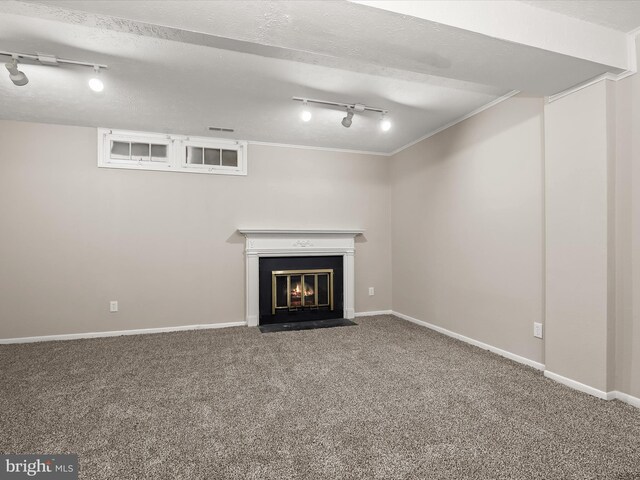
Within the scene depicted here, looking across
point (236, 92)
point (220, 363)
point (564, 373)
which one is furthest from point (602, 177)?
point (220, 363)

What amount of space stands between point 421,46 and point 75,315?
4347 millimetres

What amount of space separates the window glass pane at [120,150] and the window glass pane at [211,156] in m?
0.89

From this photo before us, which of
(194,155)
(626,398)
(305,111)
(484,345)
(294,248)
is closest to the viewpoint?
(626,398)

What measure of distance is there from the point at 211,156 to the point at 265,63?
6.83 ft

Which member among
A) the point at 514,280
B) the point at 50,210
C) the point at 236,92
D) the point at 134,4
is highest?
the point at 236,92

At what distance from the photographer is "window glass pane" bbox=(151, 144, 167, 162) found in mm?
4027

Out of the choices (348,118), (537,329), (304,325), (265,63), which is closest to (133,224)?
(304,325)

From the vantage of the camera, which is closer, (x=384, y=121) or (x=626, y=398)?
(x=626, y=398)

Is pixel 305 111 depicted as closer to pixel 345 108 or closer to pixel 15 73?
pixel 345 108

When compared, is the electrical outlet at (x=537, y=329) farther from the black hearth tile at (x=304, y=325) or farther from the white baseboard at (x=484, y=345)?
the black hearth tile at (x=304, y=325)

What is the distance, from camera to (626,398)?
2166mm

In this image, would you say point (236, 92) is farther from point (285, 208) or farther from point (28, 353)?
point (28, 353)

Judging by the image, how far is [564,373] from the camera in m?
2.45

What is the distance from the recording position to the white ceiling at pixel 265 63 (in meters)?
1.64
